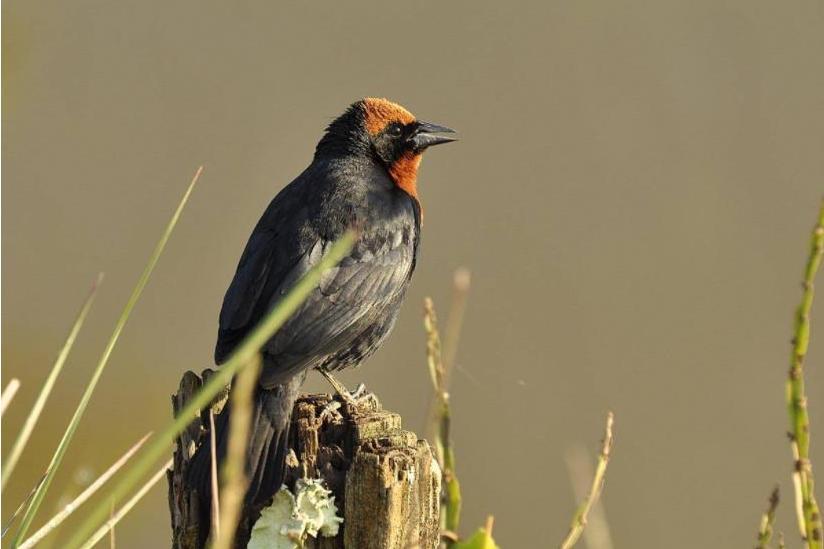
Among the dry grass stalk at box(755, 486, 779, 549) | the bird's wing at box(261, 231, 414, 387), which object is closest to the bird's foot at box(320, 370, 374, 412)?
the bird's wing at box(261, 231, 414, 387)

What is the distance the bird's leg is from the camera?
3.52 metres

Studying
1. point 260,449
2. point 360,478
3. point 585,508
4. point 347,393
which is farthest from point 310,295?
point 585,508

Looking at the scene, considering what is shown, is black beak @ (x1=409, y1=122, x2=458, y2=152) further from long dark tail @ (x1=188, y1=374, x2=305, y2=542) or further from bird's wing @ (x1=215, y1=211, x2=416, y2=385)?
long dark tail @ (x1=188, y1=374, x2=305, y2=542)

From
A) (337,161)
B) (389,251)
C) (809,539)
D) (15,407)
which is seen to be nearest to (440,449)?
(809,539)

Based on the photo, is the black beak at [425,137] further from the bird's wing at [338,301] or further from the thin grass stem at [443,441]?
the thin grass stem at [443,441]

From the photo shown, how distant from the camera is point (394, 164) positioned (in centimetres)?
466

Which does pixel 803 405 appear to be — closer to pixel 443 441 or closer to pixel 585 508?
pixel 585 508

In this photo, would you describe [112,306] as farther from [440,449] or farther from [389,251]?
[440,449]

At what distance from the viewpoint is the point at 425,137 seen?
15.5ft

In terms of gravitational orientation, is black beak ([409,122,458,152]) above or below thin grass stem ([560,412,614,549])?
above

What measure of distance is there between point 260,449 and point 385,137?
71.8 inches

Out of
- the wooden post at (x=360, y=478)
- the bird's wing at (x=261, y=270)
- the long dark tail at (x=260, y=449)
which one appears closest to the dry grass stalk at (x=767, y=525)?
the wooden post at (x=360, y=478)

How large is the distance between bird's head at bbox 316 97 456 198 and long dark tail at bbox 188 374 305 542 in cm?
134

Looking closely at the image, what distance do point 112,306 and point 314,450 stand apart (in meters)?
3.91
